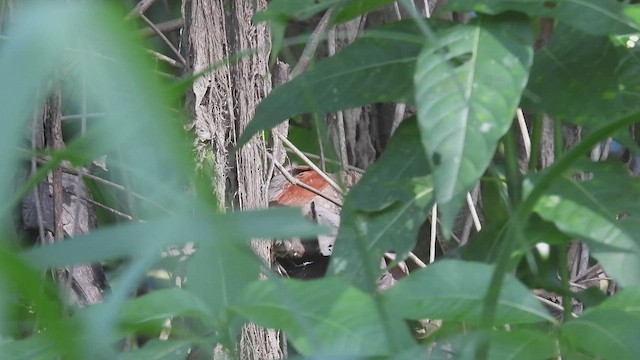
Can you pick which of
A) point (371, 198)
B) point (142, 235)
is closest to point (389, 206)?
point (371, 198)

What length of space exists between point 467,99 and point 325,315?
0.83 feet

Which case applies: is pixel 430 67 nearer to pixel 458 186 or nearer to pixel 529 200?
pixel 458 186

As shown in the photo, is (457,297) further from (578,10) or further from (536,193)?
(578,10)

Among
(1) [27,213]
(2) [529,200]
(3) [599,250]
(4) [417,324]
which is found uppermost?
(2) [529,200]

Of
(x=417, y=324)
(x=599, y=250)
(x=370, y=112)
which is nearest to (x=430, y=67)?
(x=599, y=250)

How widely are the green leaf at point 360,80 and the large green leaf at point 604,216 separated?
Result: 0.57 feet

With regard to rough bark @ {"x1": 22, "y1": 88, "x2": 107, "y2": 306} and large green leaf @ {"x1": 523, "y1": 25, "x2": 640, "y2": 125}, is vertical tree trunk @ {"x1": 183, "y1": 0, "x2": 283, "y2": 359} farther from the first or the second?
large green leaf @ {"x1": 523, "y1": 25, "x2": 640, "y2": 125}

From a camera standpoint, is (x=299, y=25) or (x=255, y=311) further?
(x=299, y=25)

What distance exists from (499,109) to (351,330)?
0.85 ft

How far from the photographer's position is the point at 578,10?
0.75 m

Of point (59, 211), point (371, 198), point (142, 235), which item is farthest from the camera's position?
point (59, 211)

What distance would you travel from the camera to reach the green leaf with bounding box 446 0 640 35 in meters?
0.74

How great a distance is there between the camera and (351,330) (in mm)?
519

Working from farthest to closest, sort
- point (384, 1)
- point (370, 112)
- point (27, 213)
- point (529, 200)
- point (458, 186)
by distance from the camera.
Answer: point (370, 112) → point (27, 213) → point (384, 1) → point (458, 186) → point (529, 200)
